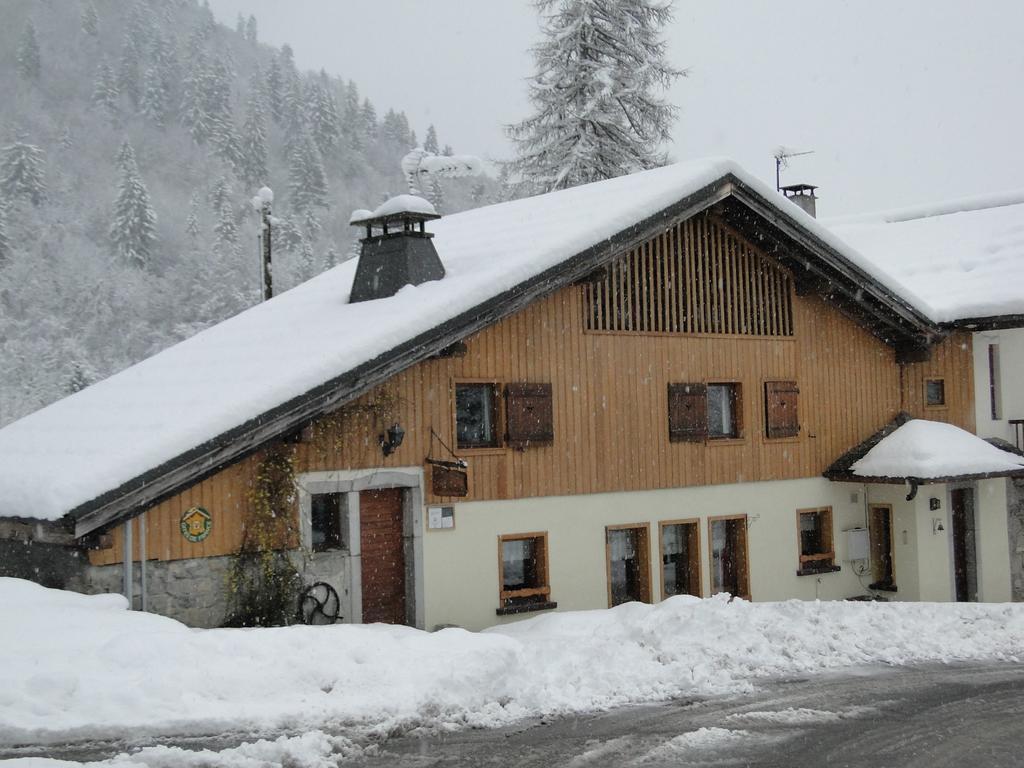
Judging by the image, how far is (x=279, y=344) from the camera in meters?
14.6

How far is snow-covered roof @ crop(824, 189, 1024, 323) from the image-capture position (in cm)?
1977

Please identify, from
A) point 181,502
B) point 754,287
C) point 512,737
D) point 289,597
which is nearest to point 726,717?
point 512,737

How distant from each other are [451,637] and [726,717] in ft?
9.00

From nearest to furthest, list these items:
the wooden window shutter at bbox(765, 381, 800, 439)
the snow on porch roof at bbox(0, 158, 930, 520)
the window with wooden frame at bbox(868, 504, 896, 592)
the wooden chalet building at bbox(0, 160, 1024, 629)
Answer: the snow on porch roof at bbox(0, 158, 930, 520)
the wooden chalet building at bbox(0, 160, 1024, 629)
the wooden window shutter at bbox(765, 381, 800, 439)
the window with wooden frame at bbox(868, 504, 896, 592)

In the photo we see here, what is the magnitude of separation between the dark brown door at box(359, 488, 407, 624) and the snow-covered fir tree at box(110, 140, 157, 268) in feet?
234

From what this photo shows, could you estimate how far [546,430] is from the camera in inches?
590

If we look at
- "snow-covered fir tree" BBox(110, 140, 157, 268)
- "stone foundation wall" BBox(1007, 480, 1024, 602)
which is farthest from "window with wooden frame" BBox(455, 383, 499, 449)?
"snow-covered fir tree" BBox(110, 140, 157, 268)

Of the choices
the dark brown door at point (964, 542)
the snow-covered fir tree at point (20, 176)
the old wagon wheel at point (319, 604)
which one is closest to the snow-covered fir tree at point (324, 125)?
the snow-covered fir tree at point (20, 176)

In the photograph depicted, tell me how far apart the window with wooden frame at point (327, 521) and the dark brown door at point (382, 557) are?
26 centimetres

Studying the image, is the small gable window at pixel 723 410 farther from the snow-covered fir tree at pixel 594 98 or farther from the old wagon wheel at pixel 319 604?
the snow-covered fir tree at pixel 594 98

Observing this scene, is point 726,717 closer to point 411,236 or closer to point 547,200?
point 411,236

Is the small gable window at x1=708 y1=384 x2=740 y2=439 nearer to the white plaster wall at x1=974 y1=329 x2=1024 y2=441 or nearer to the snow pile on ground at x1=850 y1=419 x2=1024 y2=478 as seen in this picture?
the snow pile on ground at x1=850 y1=419 x2=1024 y2=478

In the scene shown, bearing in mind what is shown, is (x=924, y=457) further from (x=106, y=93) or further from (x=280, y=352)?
(x=106, y=93)

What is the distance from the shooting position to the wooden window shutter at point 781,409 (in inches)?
696
